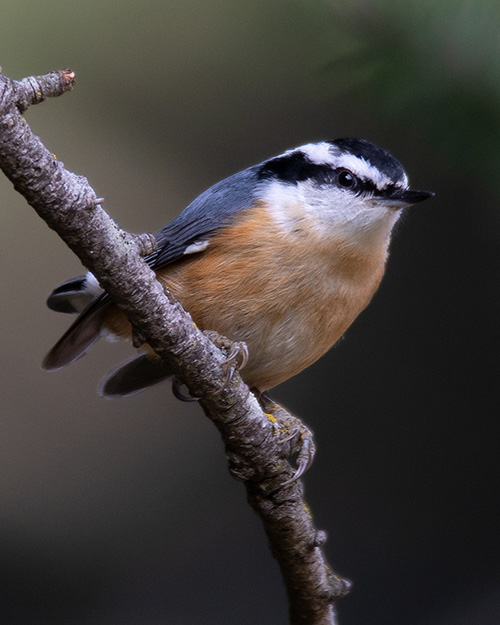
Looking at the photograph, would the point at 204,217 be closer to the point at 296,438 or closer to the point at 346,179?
the point at 346,179

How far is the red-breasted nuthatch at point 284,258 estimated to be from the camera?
5.28 feet

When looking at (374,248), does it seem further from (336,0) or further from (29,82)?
(29,82)

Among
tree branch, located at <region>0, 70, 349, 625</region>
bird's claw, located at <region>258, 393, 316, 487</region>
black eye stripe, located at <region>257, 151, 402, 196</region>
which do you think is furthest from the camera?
black eye stripe, located at <region>257, 151, 402, 196</region>

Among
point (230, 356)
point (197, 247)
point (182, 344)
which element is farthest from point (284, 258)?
point (182, 344)

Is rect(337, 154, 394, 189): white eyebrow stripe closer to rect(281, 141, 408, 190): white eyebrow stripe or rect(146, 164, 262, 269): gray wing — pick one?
rect(281, 141, 408, 190): white eyebrow stripe

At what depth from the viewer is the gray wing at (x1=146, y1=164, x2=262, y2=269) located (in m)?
1.70

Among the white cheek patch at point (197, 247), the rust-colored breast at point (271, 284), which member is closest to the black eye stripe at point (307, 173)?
the rust-colored breast at point (271, 284)

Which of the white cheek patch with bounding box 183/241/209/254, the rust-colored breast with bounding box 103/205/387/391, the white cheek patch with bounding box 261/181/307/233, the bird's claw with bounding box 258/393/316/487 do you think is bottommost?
the bird's claw with bounding box 258/393/316/487

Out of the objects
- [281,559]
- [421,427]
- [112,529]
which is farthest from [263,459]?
[112,529]

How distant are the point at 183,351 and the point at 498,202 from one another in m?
0.52

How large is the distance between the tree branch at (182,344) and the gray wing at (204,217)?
418 millimetres

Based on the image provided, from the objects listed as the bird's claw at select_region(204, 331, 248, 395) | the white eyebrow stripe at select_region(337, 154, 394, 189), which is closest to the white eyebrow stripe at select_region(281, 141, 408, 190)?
the white eyebrow stripe at select_region(337, 154, 394, 189)

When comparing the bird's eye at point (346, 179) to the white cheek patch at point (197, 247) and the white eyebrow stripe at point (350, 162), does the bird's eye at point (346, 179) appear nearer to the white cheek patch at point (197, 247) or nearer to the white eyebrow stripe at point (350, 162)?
the white eyebrow stripe at point (350, 162)

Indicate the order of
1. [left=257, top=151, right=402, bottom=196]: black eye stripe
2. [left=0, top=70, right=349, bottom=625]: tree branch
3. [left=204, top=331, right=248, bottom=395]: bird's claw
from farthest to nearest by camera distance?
1. [left=257, top=151, right=402, bottom=196]: black eye stripe
2. [left=204, top=331, right=248, bottom=395]: bird's claw
3. [left=0, top=70, right=349, bottom=625]: tree branch
